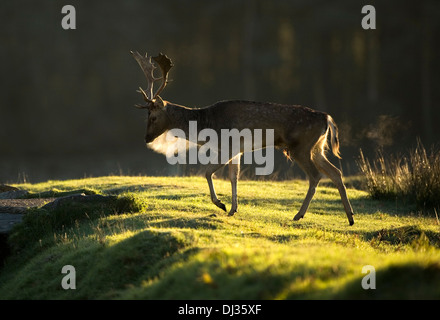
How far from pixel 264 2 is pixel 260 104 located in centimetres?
3276

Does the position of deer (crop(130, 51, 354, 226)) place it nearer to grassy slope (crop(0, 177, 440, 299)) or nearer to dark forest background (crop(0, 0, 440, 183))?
grassy slope (crop(0, 177, 440, 299))

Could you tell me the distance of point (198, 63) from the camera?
44.5 metres

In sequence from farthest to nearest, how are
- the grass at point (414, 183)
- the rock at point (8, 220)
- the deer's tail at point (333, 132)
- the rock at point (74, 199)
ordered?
the grass at point (414, 183)
the deer's tail at point (333, 132)
the rock at point (74, 199)
the rock at point (8, 220)

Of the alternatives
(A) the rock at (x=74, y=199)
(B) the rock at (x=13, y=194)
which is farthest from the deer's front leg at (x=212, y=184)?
(B) the rock at (x=13, y=194)

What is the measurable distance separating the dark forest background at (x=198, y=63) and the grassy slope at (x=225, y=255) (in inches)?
993

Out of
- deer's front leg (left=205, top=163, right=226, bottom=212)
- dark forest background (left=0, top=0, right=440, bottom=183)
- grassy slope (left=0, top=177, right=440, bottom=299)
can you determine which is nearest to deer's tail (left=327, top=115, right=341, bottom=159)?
grassy slope (left=0, top=177, right=440, bottom=299)

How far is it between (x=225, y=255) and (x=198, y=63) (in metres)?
38.2

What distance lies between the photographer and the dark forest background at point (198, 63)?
39.0 meters

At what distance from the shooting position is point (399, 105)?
38094 mm

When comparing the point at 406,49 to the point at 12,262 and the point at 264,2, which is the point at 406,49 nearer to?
the point at 264,2

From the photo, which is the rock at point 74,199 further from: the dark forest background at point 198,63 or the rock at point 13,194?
A: the dark forest background at point 198,63

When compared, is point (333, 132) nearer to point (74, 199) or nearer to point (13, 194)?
point (74, 199)

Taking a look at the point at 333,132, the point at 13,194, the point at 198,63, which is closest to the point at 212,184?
the point at 333,132

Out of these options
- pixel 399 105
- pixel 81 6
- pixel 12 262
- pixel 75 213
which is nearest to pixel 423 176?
pixel 75 213
